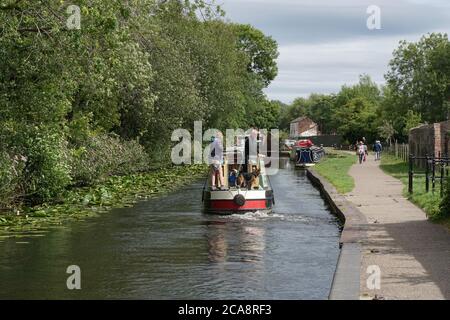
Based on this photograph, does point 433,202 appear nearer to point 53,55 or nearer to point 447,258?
point 447,258

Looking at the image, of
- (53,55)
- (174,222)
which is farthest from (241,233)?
(53,55)

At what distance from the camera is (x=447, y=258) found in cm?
1134

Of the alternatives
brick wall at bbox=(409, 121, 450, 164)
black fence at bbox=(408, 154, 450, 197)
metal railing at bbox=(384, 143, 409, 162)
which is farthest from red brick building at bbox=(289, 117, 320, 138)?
black fence at bbox=(408, 154, 450, 197)

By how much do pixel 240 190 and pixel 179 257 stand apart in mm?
7169

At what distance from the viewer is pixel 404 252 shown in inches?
477

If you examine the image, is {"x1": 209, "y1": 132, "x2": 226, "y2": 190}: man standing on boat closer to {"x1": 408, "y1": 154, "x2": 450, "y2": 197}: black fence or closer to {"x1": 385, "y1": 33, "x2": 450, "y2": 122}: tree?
{"x1": 408, "y1": 154, "x2": 450, "y2": 197}: black fence

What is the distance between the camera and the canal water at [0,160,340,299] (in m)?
10.8

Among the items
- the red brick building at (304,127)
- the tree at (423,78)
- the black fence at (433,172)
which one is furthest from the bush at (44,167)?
the red brick building at (304,127)

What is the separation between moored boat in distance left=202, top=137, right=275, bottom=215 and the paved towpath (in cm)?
279

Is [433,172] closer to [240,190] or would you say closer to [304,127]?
[240,190]

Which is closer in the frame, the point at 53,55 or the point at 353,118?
the point at 53,55
